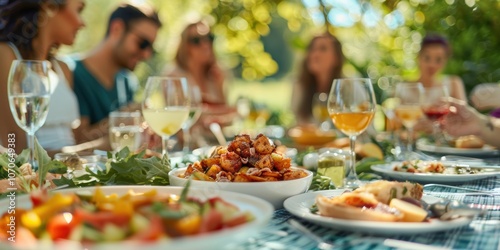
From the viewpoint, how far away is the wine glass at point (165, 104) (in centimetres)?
167

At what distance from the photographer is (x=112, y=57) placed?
3893mm

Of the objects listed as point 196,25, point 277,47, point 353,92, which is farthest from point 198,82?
point 277,47

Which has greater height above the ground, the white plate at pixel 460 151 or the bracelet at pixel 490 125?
the bracelet at pixel 490 125

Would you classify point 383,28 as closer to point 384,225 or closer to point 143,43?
point 143,43

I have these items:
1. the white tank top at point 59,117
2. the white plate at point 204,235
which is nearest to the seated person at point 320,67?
the white tank top at point 59,117

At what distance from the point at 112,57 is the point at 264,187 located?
3.04 m

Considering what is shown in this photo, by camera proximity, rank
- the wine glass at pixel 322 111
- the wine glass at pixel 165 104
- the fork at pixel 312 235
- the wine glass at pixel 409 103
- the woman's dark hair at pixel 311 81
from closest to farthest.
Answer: the fork at pixel 312 235, the wine glass at pixel 165 104, the wine glass at pixel 409 103, the wine glass at pixel 322 111, the woman's dark hair at pixel 311 81

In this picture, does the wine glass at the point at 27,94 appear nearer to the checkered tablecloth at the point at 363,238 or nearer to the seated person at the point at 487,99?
the checkered tablecloth at the point at 363,238

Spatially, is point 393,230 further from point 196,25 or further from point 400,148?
point 196,25

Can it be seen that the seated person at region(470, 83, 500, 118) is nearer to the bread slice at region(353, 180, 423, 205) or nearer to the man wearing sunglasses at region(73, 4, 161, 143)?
the man wearing sunglasses at region(73, 4, 161, 143)

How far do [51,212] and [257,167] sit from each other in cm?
51

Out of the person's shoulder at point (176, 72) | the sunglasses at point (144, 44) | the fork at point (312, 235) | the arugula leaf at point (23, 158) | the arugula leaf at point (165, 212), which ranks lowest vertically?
the fork at point (312, 235)

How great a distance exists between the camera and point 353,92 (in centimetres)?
147

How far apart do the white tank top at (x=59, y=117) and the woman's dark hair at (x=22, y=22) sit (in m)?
0.24
